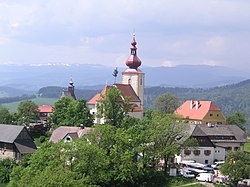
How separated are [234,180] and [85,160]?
1402 centimetres

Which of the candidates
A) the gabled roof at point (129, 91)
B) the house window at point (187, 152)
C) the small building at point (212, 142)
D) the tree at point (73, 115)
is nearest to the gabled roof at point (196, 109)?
the gabled roof at point (129, 91)

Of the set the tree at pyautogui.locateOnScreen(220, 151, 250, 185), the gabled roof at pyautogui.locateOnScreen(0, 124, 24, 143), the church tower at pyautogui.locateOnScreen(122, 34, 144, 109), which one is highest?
the church tower at pyautogui.locateOnScreen(122, 34, 144, 109)

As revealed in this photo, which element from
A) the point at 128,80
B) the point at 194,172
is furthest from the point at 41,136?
the point at 194,172

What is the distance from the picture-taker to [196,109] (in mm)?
87312

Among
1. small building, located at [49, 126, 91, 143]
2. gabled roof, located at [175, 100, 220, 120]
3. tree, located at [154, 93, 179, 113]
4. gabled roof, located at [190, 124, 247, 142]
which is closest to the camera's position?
small building, located at [49, 126, 91, 143]

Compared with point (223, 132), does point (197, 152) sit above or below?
below

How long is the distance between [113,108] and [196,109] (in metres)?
31.6

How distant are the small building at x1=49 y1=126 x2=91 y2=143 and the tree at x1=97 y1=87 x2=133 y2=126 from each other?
14.4 ft

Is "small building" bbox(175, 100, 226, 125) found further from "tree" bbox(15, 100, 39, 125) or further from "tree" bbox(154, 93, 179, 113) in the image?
"tree" bbox(15, 100, 39, 125)

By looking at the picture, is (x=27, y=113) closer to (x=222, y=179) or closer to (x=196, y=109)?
(x=196, y=109)

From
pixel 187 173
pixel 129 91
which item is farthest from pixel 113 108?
pixel 129 91

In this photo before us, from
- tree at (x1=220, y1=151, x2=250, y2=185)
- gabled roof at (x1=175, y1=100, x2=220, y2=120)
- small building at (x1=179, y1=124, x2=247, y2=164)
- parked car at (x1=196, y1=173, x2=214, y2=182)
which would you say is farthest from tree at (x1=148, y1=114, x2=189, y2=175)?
gabled roof at (x1=175, y1=100, x2=220, y2=120)

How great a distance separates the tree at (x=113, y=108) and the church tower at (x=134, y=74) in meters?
31.4

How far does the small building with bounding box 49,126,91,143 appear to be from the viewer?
203 ft
